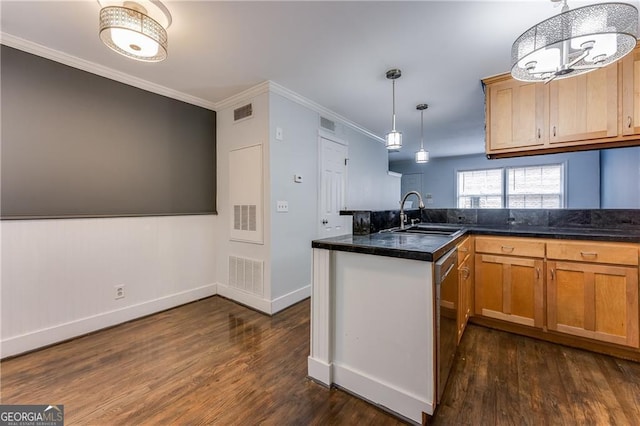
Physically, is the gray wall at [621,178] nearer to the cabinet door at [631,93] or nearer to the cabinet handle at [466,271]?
the cabinet door at [631,93]

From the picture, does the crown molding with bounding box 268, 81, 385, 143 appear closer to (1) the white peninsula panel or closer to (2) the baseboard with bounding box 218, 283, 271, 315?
(1) the white peninsula panel

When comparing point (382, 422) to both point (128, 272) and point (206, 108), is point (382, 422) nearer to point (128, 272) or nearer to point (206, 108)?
point (128, 272)

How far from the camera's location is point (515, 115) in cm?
258

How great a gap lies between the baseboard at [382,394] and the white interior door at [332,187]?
199cm

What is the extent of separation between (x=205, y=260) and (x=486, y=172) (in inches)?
279

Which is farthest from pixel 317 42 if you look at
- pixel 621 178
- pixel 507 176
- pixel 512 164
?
pixel 507 176

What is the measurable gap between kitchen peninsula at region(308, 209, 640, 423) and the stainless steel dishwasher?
0.13ft

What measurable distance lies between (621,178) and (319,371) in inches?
174

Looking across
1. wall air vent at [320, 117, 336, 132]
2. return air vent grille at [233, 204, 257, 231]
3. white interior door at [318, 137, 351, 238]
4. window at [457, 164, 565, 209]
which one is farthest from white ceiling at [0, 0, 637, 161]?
window at [457, 164, 565, 209]

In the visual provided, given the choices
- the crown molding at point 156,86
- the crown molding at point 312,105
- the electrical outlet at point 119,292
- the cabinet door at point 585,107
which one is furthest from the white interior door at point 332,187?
the cabinet door at point 585,107

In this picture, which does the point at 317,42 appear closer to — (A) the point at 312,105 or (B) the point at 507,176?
(A) the point at 312,105

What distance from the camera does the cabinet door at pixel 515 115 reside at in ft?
8.13

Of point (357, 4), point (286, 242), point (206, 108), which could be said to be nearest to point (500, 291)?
point (286, 242)

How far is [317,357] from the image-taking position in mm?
1752
